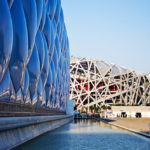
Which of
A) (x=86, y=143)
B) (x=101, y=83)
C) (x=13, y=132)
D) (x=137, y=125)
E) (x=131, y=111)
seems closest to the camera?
(x=13, y=132)

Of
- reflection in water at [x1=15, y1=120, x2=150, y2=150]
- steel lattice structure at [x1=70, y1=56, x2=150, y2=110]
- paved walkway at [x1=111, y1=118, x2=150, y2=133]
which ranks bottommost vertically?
reflection in water at [x1=15, y1=120, x2=150, y2=150]

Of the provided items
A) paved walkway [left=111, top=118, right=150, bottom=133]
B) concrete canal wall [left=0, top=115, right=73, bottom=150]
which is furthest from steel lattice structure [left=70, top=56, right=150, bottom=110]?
concrete canal wall [left=0, top=115, right=73, bottom=150]

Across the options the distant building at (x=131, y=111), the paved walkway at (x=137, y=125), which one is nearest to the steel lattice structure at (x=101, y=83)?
the distant building at (x=131, y=111)

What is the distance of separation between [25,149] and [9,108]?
1.89m

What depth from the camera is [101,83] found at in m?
89.8

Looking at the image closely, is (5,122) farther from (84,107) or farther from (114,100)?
(114,100)

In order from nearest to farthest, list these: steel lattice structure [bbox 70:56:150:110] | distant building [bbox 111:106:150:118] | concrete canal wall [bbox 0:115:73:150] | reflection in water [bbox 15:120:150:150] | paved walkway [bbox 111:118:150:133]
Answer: concrete canal wall [bbox 0:115:73:150] < reflection in water [bbox 15:120:150:150] < paved walkway [bbox 111:118:150:133] < distant building [bbox 111:106:150:118] < steel lattice structure [bbox 70:56:150:110]

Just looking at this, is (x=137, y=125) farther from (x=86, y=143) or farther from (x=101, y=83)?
(x=101, y=83)

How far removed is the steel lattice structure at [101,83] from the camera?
8569 centimetres

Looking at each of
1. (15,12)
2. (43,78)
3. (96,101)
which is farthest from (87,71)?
(15,12)

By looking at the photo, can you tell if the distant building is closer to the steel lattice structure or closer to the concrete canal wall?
the steel lattice structure

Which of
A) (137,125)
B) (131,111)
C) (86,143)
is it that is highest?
(131,111)

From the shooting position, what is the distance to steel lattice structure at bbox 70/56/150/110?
85688 millimetres

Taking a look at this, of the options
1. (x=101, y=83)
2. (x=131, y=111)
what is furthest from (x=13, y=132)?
(x=101, y=83)
